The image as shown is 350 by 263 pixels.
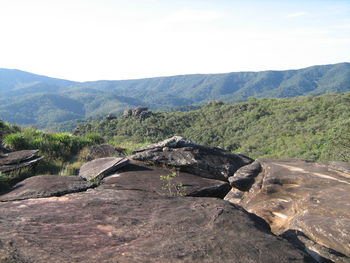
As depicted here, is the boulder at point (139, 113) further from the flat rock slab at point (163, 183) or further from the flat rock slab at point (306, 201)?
the flat rock slab at point (306, 201)

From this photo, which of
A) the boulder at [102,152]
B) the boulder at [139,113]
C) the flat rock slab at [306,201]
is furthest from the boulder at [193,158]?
the boulder at [139,113]

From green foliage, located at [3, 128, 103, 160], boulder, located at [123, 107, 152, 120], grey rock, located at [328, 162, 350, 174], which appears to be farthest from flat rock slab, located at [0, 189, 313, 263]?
boulder, located at [123, 107, 152, 120]

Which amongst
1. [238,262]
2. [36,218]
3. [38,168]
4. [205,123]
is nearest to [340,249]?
[238,262]

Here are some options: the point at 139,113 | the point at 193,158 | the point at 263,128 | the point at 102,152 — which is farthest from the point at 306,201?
the point at 139,113

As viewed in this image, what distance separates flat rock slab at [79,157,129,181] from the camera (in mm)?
9133

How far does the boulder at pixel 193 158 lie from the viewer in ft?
33.7

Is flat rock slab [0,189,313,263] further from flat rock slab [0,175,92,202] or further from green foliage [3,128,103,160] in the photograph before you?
green foliage [3,128,103,160]

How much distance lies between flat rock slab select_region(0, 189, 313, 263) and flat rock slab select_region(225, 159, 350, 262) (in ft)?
3.86

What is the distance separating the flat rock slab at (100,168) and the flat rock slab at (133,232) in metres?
2.58

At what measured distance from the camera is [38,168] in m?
10.5

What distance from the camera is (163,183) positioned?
8.84 metres

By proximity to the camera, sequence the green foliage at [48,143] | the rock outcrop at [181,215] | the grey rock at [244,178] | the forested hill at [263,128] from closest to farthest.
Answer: the rock outcrop at [181,215] → the grey rock at [244,178] → the green foliage at [48,143] → the forested hill at [263,128]

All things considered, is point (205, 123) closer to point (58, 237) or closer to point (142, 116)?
point (142, 116)

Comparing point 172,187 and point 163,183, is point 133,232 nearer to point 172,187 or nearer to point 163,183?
point 172,187
